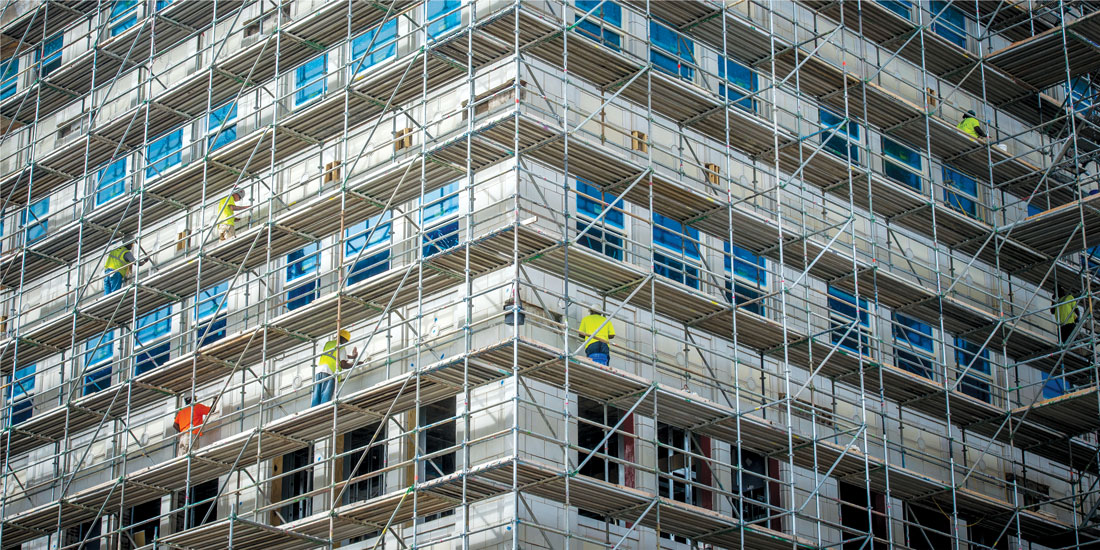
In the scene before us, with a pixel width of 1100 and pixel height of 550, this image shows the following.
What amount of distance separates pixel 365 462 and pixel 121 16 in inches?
515

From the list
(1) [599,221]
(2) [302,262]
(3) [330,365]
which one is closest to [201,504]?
(3) [330,365]

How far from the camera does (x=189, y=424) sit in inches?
1312

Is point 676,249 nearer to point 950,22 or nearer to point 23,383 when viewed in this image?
point 950,22

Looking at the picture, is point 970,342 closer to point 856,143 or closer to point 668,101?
point 856,143

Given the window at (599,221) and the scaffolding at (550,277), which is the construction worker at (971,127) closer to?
the scaffolding at (550,277)

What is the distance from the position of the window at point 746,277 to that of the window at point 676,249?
2.24 feet

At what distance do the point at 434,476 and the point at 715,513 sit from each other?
4795 mm

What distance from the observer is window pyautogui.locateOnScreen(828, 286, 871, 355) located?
33781 millimetres

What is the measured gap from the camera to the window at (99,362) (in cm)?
3634

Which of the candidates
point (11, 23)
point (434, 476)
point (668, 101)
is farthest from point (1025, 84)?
point (11, 23)

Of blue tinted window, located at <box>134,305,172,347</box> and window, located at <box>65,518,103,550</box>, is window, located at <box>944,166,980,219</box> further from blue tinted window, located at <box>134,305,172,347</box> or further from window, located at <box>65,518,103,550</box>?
window, located at <box>65,518,103,550</box>

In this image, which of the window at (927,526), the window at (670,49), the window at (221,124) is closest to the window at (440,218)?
the window at (670,49)

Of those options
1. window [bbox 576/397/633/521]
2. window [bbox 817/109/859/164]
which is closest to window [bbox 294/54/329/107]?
window [bbox 576/397/633/521]

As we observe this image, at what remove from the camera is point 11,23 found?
41594 mm
